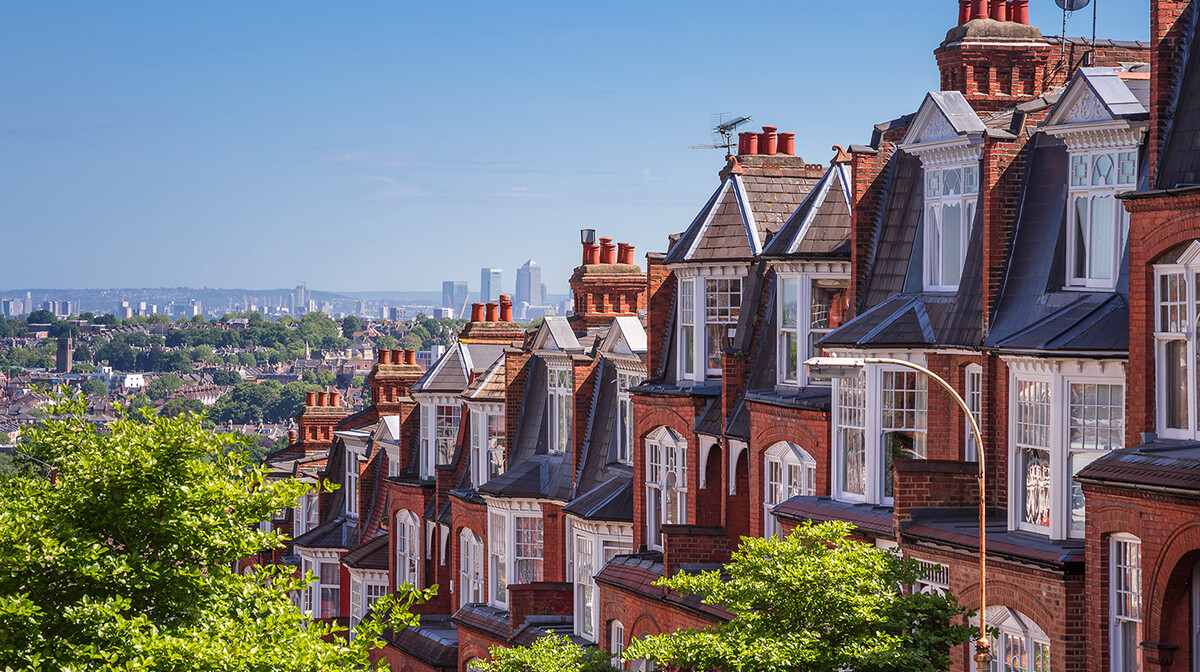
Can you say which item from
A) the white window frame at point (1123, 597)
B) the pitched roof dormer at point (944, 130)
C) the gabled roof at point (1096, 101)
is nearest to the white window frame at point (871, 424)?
the pitched roof dormer at point (944, 130)

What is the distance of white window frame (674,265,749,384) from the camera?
36.5 meters

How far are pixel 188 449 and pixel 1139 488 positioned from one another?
14325 mm

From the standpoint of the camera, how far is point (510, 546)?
148 feet

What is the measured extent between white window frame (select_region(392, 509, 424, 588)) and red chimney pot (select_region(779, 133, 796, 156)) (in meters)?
20.0

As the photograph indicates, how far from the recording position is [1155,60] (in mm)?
22516

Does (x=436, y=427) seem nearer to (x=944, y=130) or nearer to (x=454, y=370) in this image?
(x=454, y=370)

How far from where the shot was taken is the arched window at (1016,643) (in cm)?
2341

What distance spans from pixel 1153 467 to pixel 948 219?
886cm

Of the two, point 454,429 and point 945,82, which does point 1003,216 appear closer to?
point 945,82

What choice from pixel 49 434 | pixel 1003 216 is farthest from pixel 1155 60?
pixel 49 434

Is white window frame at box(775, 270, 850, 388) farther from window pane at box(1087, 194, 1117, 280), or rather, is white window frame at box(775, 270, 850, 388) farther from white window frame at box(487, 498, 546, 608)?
white window frame at box(487, 498, 546, 608)

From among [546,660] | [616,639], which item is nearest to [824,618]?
[546,660]

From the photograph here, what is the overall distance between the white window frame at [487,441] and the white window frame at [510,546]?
2554 mm

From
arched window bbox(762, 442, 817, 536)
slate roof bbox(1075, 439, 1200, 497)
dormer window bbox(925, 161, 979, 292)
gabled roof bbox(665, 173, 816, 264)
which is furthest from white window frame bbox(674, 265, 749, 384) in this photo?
slate roof bbox(1075, 439, 1200, 497)
